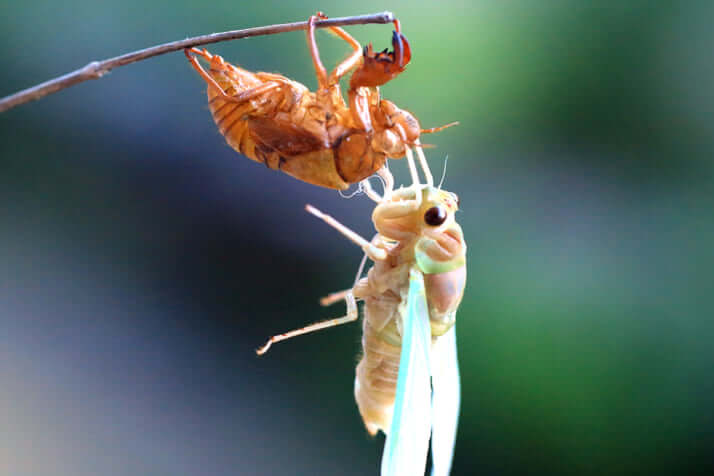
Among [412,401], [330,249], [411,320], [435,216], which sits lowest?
[412,401]

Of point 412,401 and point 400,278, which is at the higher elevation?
point 400,278

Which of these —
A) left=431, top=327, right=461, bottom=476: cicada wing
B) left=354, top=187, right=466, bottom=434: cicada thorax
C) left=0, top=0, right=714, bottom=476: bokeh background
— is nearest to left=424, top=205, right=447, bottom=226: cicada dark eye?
left=354, top=187, right=466, bottom=434: cicada thorax

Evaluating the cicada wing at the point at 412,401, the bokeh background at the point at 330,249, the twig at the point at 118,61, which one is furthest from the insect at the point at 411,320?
the bokeh background at the point at 330,249

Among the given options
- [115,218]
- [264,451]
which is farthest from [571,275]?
[115,218]

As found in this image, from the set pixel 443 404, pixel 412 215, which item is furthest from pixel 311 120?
pixel 443 404

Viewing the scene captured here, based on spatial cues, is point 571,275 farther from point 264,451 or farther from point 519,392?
point 264,451

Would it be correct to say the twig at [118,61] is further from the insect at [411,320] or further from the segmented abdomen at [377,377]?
the segmented abdomen at [377,377]

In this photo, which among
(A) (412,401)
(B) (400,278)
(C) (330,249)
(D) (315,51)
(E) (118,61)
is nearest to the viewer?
(E) (118,61)

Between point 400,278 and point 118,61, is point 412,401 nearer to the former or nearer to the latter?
point 400,278
